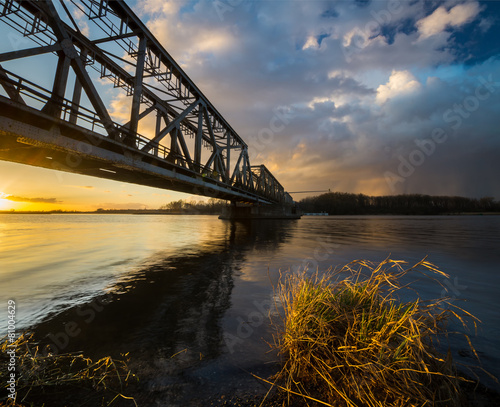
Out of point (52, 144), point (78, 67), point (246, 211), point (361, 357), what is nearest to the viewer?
point (361, 357)

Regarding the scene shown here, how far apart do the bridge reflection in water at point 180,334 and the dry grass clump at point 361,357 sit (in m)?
0.52

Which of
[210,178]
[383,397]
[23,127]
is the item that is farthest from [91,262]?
[210,178]

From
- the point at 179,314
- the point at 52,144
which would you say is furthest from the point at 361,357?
the point at 52,144

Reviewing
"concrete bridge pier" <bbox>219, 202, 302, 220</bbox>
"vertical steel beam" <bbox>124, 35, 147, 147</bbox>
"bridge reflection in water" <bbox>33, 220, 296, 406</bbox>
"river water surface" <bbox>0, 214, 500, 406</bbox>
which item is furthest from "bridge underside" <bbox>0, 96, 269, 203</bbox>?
"concrete bridge pier" <bbox>219, 202, 302, 220</bbox>

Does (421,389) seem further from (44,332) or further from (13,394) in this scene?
(44,332)

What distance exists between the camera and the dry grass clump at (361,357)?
204cm

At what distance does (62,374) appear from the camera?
8.89ft

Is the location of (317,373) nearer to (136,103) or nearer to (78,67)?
(78,67)

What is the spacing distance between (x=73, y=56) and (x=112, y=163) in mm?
4452

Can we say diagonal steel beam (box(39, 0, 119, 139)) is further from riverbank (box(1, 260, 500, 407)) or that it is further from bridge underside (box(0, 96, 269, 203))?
riverbank (box(1, 260, 500, 407))

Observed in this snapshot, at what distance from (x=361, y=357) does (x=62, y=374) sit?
3578 millimetres

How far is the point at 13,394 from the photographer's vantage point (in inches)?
90.0

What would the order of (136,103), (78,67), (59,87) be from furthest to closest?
(136,103) → (78,67) → (59,87)

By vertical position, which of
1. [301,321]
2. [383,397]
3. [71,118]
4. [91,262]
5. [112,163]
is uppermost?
[71,118]
